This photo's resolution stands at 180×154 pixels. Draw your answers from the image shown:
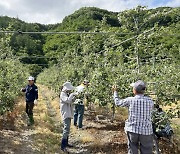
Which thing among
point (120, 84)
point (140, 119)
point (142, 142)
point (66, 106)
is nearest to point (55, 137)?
point (66, 106)

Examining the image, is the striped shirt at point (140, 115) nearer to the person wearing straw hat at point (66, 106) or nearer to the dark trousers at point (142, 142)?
the dark trousers at point (142, 142)

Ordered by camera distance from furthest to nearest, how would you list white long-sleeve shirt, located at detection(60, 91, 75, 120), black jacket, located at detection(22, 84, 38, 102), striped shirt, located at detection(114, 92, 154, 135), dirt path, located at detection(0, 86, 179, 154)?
black jacket, located at detection(22, 84, 38, 102) → dirt path, located at detection(0, 86, 179, 154) → white long-sleeve shirt, located at detection(60, 91, 75, 120) → striped shirt, located at detection(114, 92, 154, 135)

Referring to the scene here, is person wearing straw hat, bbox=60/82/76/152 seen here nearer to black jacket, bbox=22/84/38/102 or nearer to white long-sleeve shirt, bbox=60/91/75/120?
white long-sleeve shirt, bbox=60/91/75/120

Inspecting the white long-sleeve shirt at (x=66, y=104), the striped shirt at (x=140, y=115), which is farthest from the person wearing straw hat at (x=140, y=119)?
the white long-sleeve shirt at (x=66, y=104)

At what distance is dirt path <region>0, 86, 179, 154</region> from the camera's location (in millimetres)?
8461

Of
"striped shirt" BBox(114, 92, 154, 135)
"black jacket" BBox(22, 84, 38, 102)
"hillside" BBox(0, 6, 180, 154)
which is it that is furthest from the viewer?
"black jacket" BBox(22, 84, 38, 102)

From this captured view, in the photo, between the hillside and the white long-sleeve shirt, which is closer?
the hillside

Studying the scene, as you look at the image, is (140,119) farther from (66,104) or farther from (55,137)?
(55,137)

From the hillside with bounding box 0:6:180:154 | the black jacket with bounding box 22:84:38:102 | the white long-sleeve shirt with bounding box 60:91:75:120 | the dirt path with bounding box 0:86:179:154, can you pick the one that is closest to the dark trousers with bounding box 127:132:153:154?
the hillside with bounding box 0:6:180:154

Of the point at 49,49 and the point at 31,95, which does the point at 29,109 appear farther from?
the point at 49,49

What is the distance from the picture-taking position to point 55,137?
978 centimetres

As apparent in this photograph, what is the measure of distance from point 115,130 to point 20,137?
3155 millimetres

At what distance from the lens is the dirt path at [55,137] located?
27.8 ft

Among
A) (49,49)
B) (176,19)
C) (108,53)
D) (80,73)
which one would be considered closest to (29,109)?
(108,53)
